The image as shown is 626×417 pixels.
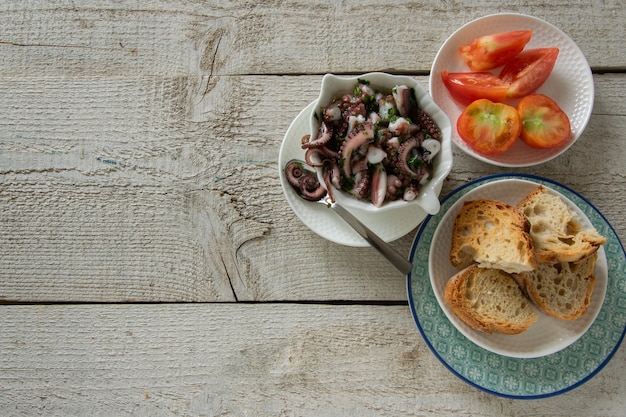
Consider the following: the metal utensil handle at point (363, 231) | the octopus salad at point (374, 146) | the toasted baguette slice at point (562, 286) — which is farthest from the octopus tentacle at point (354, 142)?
the toasted baguette slice at point (562, 286)

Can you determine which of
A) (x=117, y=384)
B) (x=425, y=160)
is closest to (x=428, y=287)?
(x=425, y=160)

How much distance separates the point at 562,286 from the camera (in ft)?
4.21

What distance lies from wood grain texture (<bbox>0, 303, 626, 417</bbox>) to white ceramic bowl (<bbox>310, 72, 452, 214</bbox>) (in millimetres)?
381

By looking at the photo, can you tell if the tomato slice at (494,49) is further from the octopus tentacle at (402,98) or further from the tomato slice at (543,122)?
the octopus tentacle at (402,98)

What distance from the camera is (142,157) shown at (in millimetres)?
1520

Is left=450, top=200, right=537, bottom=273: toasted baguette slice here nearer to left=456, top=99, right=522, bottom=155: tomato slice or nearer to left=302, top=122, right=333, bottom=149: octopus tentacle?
left=456, top=99, right=522, bottom=155: tomato slice

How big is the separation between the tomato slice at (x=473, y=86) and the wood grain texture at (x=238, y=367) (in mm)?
601

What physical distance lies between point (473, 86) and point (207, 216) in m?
0.80

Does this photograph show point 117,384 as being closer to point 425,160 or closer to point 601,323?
point 425,160

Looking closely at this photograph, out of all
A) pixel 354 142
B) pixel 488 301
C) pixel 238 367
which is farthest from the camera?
pixel 238 367

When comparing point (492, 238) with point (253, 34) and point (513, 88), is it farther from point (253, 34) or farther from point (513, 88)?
point (253, 34)

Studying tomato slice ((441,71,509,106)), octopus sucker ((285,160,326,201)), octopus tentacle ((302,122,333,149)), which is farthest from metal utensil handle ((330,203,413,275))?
tomato slice ((441,71,509,106))

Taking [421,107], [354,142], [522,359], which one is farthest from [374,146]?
[522,359]

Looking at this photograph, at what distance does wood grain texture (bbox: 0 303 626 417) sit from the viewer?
4.71 ft
